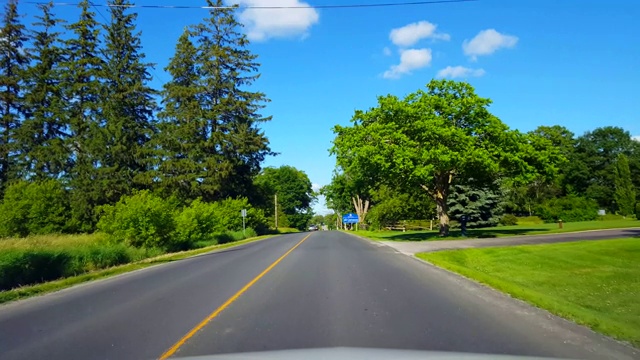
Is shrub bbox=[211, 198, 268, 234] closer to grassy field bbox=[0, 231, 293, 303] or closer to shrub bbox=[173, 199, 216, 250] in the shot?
shrub bbox=[173, 199, 216, 250]

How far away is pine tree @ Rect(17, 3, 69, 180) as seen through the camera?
53750 mm

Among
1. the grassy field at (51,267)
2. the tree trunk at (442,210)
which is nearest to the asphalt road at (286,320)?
the grassy field at (51,267)

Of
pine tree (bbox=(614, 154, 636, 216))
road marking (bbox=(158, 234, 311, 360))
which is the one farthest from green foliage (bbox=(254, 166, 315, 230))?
road marking (bbox=(158, 234, 311, 360))

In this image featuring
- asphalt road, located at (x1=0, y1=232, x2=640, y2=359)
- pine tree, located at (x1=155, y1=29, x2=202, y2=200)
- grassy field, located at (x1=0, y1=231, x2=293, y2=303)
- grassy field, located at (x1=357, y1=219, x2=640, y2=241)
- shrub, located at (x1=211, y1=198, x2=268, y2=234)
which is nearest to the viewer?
asphalt road, located at (x1=0, y1=232, x2=640, y2=359)

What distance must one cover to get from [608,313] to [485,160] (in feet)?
74.0

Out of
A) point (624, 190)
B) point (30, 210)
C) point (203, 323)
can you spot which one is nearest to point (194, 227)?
point (30, 210)

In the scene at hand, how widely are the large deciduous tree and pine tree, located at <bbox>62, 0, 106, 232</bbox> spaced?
33013 mm

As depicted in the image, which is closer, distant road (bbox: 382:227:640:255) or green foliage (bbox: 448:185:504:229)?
distant road (bbox: 382:227:640:255)

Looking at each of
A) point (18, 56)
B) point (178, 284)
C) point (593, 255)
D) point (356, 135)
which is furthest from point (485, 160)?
point (18, 56)

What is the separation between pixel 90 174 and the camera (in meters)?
54.5

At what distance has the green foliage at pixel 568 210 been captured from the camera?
63844 mm

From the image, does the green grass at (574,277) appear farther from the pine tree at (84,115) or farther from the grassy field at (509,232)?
the pine tree at (84,115)

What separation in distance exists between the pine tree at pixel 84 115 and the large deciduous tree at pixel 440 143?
108 feet

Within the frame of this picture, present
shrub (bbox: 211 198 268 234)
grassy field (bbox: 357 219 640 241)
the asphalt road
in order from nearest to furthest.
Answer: the asphalt road < grassy field (bbox: 357 219 640 241) < shrub (bbox: 211 198 268 234)
